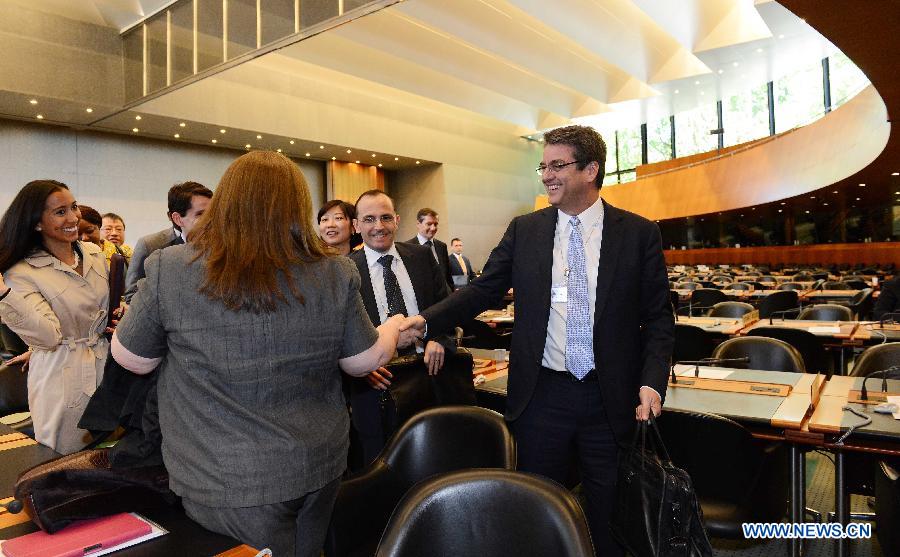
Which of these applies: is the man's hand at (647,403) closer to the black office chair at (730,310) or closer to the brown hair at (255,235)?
the brown hair at (255,235)

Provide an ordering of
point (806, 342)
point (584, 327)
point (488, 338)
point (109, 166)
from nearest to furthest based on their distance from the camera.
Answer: point (584, 327), point (806, 342), point (488, 338), point (109, 166)

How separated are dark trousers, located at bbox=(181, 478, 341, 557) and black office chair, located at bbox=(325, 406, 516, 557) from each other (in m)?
0.42

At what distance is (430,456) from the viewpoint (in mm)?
2160

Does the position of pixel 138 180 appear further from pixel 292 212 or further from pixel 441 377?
pixel 292 212

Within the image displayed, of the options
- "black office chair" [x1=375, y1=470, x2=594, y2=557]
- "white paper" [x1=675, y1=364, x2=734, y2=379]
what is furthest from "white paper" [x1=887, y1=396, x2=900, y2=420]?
Result: "black office chair" [x1=375, y1=470, x2=594, y2=557]

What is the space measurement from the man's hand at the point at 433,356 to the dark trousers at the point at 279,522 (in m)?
1.13

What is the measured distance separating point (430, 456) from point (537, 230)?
952mm

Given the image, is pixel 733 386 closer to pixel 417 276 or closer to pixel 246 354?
pixel 417 276

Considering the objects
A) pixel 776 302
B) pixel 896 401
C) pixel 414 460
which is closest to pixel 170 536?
pixel 414 460

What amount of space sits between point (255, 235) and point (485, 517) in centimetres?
87

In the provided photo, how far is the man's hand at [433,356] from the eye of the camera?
2699 mm

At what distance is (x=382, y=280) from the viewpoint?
3273 mm

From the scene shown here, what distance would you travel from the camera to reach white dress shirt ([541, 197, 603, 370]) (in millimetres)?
2289

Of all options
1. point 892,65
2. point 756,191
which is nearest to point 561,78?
point 756,191
